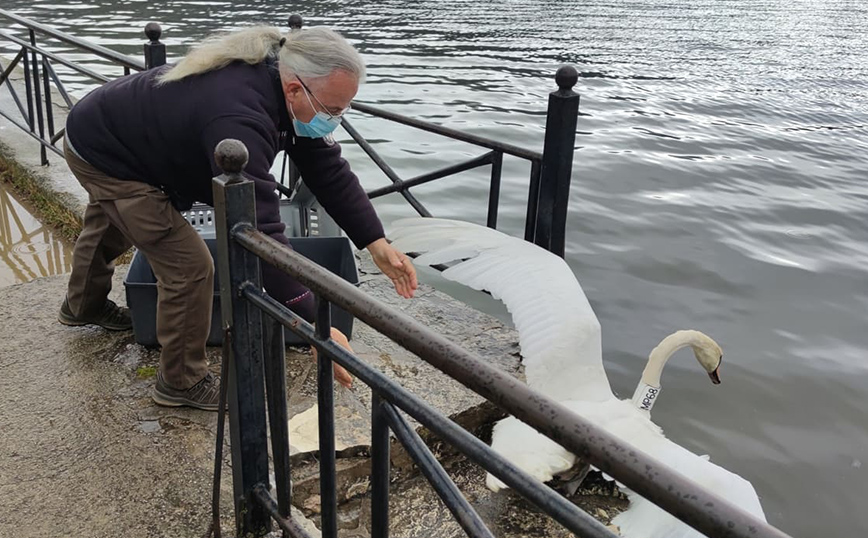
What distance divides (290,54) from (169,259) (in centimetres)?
89

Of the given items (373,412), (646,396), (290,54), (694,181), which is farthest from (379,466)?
(694,181)

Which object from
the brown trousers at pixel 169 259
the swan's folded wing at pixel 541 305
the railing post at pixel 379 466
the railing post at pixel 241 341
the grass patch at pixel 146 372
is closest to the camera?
the railing post at pixel 379 466

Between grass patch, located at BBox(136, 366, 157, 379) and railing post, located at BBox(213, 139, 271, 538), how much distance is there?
1.14 metres

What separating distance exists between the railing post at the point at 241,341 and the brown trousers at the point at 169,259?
0.78m

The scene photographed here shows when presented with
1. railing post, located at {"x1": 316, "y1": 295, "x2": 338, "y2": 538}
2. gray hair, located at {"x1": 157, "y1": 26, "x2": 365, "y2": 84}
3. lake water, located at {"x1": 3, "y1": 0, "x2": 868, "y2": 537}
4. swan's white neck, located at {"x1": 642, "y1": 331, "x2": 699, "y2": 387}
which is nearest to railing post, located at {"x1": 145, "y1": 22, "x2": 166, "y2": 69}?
gray hair, located at {"x1": 157, "y1": 26, "x2": 365, "y2": 84}

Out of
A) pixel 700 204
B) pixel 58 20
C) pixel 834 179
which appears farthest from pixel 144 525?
pixel 58 20

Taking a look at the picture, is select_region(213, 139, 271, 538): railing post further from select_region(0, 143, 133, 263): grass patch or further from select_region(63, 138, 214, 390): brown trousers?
select_region(0, 143, 133, 263): grass patch

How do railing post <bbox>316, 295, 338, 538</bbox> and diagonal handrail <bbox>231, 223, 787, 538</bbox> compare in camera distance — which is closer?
diagonal handrail <bbox>231, 223, 787, 538</bbox>

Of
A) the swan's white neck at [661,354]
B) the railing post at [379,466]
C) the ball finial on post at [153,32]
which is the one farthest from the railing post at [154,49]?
the railing post at [379,466]

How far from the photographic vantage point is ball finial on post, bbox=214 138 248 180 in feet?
6.41

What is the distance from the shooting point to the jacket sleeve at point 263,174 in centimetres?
247

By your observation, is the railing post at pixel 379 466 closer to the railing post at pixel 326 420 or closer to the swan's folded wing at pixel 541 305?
the railing post at pixel 326 420

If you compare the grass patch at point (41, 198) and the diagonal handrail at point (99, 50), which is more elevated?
the diagonal handrail at point (99, 50)

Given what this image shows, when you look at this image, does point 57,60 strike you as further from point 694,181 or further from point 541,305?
point 694,181
